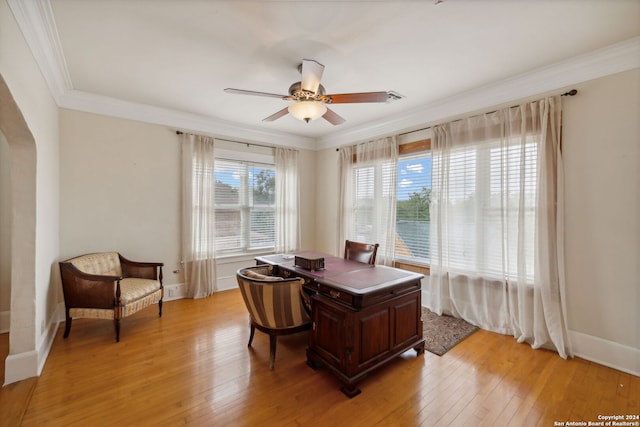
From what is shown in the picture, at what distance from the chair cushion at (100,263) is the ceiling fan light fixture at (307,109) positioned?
2.90 meters

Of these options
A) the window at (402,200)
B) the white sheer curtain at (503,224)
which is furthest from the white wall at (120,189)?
the white sheer curtain at (503,224)

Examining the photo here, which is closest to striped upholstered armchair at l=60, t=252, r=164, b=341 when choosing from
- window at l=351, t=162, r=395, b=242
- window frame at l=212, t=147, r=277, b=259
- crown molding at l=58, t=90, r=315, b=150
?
window frame at l=212, t=147, r=277, b=259

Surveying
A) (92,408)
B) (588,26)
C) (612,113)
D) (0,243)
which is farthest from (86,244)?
(612,113)

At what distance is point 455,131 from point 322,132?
7.79 ft

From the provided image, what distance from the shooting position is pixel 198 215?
13.3ft

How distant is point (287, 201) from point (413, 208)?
2.33m

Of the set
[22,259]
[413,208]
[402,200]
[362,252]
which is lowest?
[362,252]

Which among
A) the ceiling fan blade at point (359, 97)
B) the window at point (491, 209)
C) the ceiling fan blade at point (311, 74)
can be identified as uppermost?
the ceiling fan blade at point (311, 74)

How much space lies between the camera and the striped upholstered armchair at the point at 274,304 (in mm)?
2168

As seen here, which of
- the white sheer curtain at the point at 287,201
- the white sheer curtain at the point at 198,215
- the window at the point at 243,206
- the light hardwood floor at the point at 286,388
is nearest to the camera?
the light hardwood floor at the point at 286,388

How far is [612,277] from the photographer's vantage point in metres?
2.32

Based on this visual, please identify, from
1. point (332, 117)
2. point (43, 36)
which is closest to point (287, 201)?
point (332, 117)

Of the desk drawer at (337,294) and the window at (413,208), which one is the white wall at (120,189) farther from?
the window at (413,208)

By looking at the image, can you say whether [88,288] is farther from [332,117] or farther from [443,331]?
[443,331]
